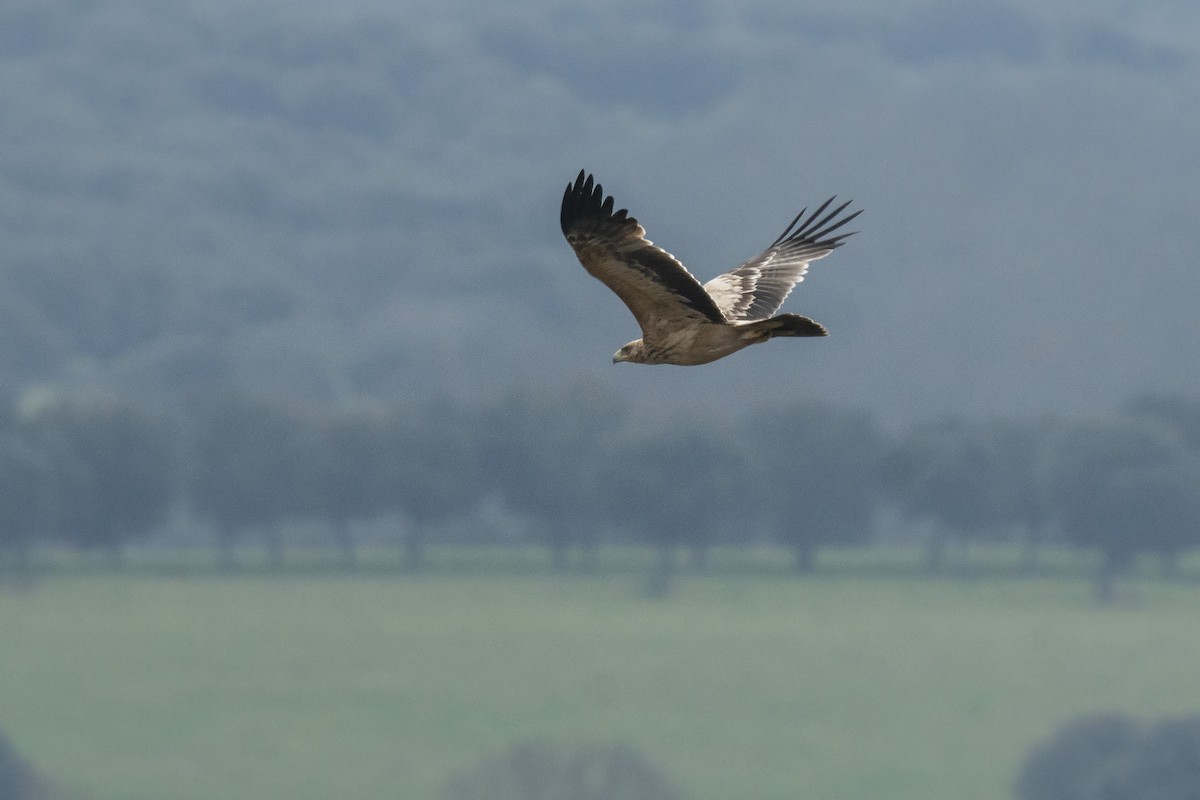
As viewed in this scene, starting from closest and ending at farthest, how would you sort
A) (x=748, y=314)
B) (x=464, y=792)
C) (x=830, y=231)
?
(x=748, y=314), (x=830, y=231), (x=464, y=792)

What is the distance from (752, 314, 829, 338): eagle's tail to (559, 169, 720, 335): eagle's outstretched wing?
1.98 ft

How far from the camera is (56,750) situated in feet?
651

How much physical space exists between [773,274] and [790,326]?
5143 millimetres

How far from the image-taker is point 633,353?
16.4 meters

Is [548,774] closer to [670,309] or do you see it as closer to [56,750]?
[56,750]

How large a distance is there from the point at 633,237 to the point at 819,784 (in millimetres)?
190751

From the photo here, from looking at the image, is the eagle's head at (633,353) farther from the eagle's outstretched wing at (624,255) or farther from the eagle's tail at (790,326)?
the eagle's tail at (790,326)

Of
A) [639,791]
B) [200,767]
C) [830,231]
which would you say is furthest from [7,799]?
[830,231]

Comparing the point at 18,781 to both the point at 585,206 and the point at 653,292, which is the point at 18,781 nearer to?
the point at 653,292

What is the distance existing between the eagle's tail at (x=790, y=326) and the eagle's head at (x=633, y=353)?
4.75 feet

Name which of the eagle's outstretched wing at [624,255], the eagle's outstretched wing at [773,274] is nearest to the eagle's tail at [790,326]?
the eagle's outstretched wing at [624,255]

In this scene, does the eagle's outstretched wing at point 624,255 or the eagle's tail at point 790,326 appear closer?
the eagle's tail at point 790,326

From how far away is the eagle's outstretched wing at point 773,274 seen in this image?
18.4 metres

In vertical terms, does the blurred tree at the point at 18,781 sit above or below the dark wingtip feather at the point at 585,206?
below
